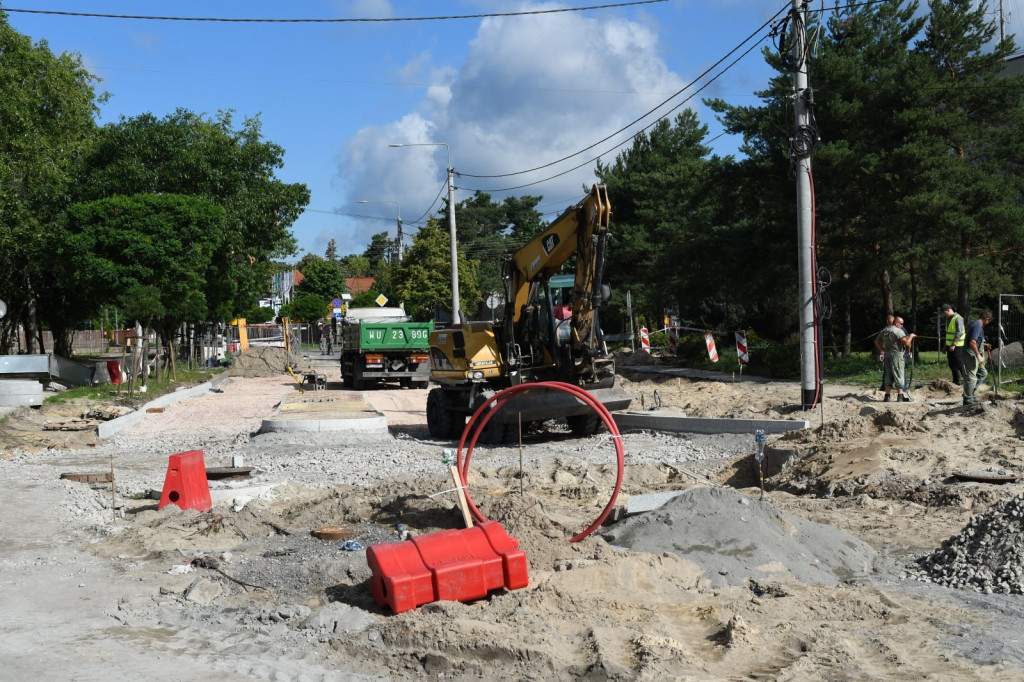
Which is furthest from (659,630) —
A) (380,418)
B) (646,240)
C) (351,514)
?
(646,240)

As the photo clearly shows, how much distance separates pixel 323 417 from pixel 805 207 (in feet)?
31.5

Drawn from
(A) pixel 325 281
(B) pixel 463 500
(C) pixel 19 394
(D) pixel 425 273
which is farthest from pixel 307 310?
(B) pixel 463 500

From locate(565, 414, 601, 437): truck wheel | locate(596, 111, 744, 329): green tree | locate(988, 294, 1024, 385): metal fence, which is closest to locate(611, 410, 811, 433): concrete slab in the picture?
locate(565, 414, 601, 437): truck wheel

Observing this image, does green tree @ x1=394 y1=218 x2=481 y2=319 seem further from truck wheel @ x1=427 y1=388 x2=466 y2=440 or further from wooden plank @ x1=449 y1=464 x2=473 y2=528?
wooden plank @ x1=449 y1=464 x2=473 y2=528

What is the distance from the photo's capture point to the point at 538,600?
6176mm

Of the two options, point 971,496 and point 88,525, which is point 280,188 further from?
point 971,496

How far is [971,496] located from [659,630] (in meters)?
5.01

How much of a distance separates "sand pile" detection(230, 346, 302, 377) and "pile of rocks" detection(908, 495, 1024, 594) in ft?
111

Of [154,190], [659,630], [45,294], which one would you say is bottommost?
[659,630]

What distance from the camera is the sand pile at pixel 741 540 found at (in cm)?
707

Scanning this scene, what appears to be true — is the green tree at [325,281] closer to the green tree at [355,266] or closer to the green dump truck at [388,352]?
the green tree at [355,266]

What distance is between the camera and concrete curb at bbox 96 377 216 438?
58.1 ft

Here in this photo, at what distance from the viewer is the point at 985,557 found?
6.80m

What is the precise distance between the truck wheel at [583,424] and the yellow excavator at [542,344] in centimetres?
2
